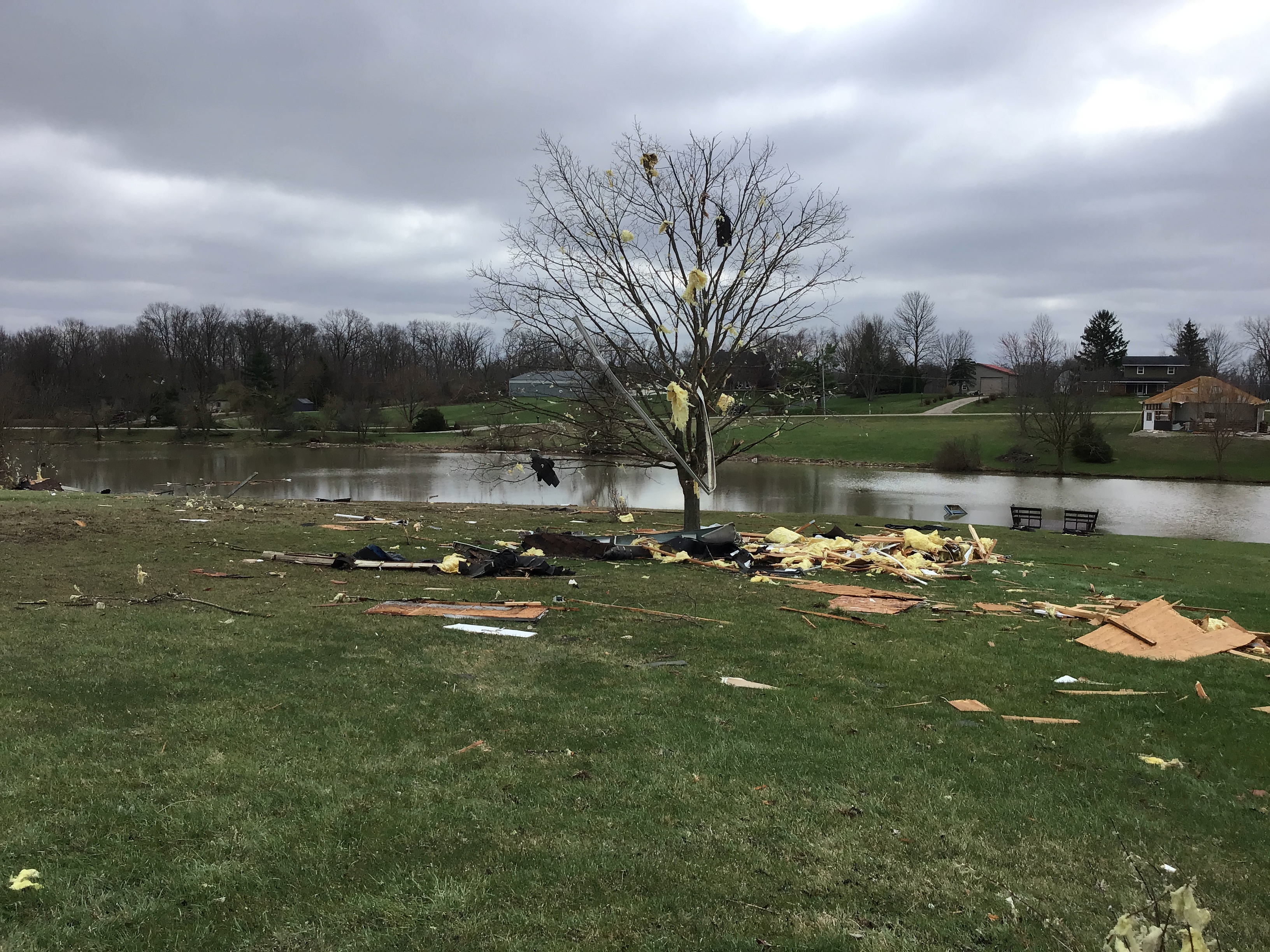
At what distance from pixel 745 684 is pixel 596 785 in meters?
2.36

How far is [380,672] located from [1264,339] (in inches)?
4475

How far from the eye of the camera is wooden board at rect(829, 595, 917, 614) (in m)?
9.85

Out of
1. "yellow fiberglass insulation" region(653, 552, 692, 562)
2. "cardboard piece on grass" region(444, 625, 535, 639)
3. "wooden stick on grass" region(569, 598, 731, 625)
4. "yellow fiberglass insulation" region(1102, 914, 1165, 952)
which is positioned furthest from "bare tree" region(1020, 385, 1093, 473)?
"yellow fiberglass insulation" region(1102, 914, 1165, 952)

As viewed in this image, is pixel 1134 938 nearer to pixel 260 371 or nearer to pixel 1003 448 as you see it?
pixel 1003 448

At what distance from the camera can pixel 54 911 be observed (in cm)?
314

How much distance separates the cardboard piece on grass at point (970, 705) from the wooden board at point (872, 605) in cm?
333

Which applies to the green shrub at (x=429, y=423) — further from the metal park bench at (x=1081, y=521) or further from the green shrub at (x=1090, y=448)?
the metal park bench at (x=1081, y=521)

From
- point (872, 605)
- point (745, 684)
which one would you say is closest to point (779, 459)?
point (872, 605)

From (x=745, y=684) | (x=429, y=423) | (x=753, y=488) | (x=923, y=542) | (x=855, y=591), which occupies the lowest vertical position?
(x=753, y=488)

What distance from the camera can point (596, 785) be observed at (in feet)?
14.8

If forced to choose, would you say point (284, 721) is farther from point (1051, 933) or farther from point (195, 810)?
point (1051, 933)

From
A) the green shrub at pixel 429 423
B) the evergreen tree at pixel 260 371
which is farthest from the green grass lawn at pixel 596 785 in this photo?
the evergreen tree at pixel 260 371

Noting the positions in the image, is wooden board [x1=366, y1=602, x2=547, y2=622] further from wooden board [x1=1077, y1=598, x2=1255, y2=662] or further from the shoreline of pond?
the shoreline of pond

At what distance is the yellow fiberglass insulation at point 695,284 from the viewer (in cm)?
1325
